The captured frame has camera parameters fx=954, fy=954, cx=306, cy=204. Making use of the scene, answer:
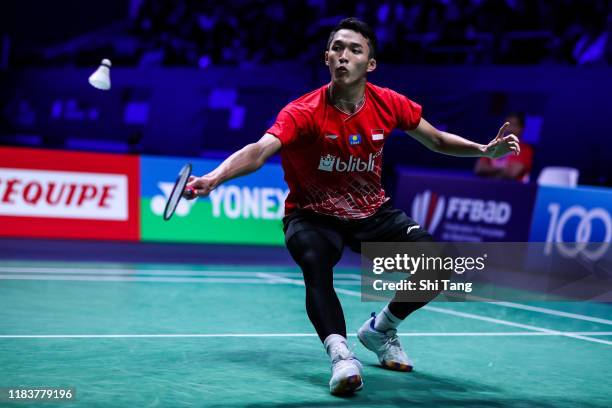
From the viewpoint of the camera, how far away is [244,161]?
4.23 meters

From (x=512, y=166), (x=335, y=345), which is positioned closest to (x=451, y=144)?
(x=335, y=345)

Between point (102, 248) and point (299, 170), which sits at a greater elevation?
point (299, 170)

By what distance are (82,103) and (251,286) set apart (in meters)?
14.0

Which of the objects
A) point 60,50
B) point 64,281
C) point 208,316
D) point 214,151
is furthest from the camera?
point 60,50

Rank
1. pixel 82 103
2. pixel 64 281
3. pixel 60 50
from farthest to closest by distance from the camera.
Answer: pixel 60 50 → pixel 82 103 → pixel 64 281

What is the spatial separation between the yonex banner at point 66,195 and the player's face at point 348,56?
270 inches

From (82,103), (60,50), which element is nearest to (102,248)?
(82,103)

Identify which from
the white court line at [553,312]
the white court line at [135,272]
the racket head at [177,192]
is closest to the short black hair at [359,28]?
the racket head at [177,192]

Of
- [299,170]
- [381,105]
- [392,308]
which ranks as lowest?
[392,308]

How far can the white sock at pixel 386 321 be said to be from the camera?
5.05 m

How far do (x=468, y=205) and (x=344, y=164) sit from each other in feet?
20.1

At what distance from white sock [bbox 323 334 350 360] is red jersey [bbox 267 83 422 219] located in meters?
0.68

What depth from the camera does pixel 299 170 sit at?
4805 millimetres

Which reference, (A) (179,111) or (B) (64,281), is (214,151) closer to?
(A) (179,111)
